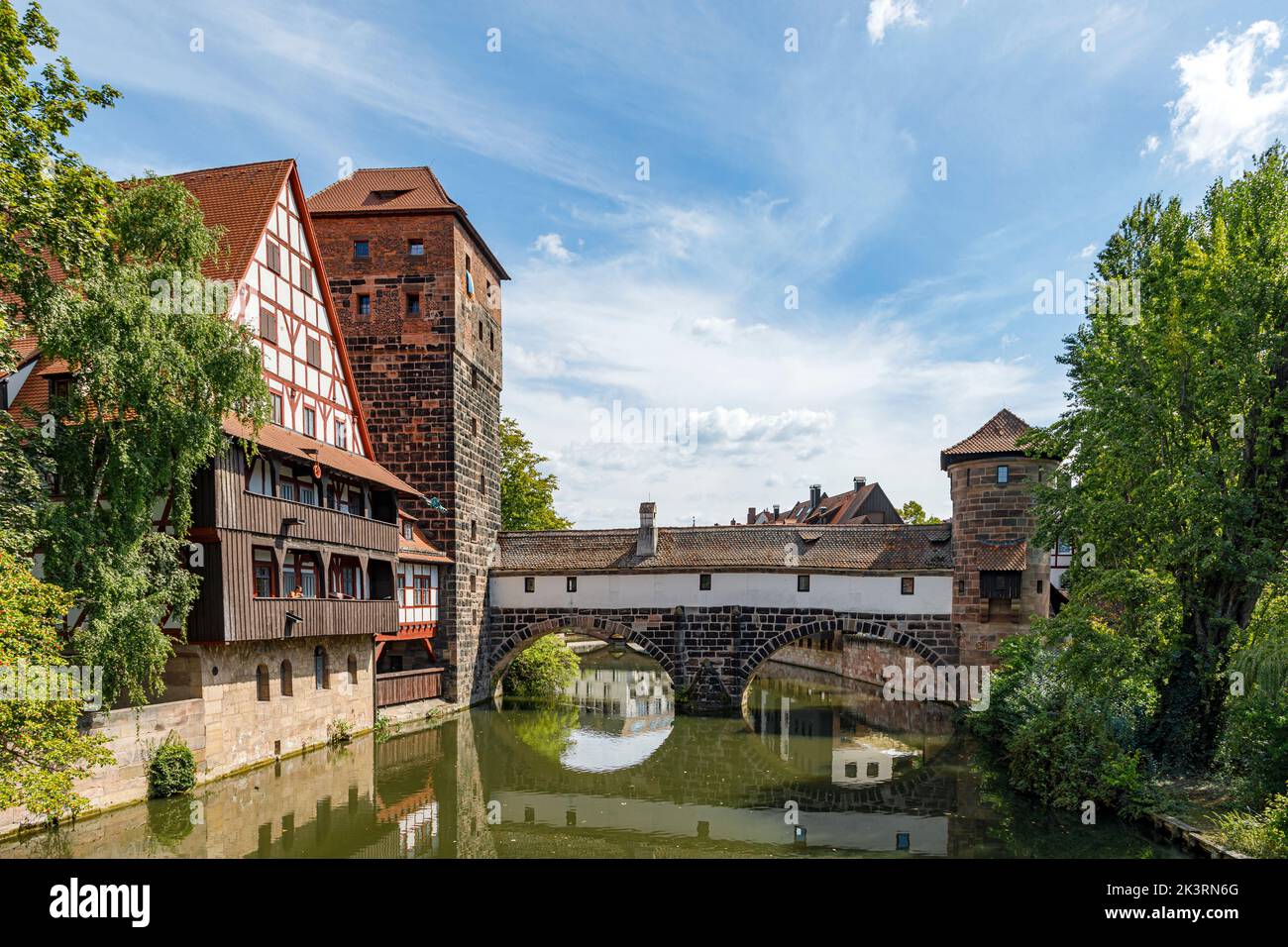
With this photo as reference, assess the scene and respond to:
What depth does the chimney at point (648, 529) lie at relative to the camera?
991 inches

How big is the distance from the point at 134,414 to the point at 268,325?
15.7 ft

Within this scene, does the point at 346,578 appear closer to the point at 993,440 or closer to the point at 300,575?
the point at 300,575

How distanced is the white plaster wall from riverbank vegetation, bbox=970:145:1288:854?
7878 mm

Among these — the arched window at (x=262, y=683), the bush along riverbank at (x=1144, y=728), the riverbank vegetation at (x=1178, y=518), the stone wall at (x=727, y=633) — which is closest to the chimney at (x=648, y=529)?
the stone wall at (x=727, y=633)

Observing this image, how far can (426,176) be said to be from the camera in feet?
83.1

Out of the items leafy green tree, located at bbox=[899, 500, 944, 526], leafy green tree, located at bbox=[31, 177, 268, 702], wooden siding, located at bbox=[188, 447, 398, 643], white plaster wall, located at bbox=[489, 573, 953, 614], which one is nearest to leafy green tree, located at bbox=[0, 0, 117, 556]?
leafy green tree, located at bbox=[31, 177, 268, 702]

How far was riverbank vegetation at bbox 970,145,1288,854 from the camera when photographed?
1291 centimetres

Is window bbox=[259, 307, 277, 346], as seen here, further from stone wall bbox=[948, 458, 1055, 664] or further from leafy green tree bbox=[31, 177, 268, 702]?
stone wall bbox=[948, 458, 1055, 664]

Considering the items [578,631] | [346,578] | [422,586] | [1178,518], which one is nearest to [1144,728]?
[1178,518]

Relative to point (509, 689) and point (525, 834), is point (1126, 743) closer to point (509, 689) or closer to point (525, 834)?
point (525, 834)

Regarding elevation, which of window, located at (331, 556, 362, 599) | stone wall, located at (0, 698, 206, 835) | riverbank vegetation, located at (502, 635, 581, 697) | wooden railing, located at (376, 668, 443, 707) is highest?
window, located at (331, 556, 362, 599)

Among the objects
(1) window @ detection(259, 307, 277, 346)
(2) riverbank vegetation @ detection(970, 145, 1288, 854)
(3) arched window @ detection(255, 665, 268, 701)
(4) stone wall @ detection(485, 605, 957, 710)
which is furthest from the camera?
(4) stone wall @ detection(485, 605, 957, 710)

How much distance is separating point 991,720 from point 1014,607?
3.67 metres
